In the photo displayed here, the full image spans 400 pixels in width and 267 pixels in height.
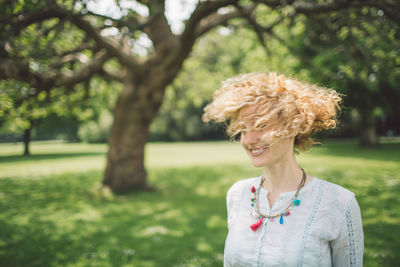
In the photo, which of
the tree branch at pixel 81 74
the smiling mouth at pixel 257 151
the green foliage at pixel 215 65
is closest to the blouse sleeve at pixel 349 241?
the smiling mouth at pixel 257 151

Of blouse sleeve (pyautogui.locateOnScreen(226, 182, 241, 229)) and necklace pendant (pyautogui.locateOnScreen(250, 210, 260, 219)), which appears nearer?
necklace pendant (pyautogui.locateOnScreen(250, 210, 260, 219))

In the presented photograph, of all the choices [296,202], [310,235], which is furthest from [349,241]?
[296,202]

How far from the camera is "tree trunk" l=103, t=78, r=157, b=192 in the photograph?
920 cm

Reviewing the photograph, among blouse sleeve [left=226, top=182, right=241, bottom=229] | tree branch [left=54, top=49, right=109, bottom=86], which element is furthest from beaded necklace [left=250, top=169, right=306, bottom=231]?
tree branch [left=54, top=49, right=109, bottom=86]

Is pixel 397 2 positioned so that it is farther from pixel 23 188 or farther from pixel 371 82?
pixel 23 188

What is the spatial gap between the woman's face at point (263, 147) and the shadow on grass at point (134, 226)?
327 centimetres

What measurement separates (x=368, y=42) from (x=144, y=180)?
8349mm

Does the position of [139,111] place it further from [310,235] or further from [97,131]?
[97,131]

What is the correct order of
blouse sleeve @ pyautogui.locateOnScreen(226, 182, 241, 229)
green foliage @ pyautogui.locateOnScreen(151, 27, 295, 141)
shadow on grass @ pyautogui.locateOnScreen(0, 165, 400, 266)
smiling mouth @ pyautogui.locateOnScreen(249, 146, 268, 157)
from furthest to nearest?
green foliage @ pyautogui.locateOnScreen(151, 27, 295, 141), shadow on grass @ pyautogui.locateOnScreen(0, 165, 400, 266), blouse sleeve @ pyautogui.locateOnScreen(226, 182, 241, 229), smiling mouth @ pyautogui.locateOnScreen(249, 146, 268, 157)

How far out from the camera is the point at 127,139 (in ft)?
30.6

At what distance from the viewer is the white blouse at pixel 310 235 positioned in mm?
1610

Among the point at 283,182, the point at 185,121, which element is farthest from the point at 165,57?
the point at 185,121

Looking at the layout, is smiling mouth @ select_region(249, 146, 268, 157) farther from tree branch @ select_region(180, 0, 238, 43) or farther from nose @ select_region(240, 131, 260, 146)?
tree branch @ select_region(180, 0, 238, 43)

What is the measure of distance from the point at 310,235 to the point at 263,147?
619 millimetres
